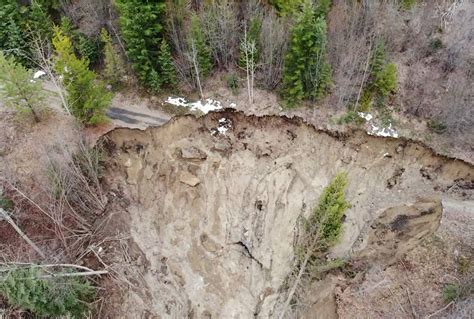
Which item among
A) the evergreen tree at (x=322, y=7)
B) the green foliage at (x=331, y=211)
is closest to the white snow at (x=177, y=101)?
the evergreen tree at (x=322, y=7)

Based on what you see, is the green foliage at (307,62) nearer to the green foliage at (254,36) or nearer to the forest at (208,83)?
the forest at (208,83)

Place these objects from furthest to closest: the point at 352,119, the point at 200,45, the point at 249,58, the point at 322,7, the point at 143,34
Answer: the point at 249,58
the point at 352,119
the point at 200,45
the point at 322,7
the point at 143,34

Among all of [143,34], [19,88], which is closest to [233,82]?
[143,34]

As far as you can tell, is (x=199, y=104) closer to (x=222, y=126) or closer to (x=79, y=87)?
(x=222, y=126)

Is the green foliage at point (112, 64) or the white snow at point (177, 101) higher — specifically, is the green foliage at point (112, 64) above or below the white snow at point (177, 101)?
above

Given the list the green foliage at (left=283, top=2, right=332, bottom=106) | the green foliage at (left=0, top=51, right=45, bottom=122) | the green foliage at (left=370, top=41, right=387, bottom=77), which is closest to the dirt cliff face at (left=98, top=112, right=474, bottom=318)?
the green foliage at (left=283, top=2, right=332, bottom=106)
